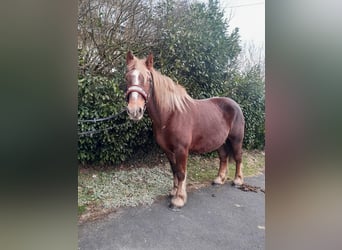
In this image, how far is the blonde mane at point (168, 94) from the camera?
1.34 m

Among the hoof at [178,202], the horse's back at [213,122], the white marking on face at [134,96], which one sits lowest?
the hoof at [178,202]

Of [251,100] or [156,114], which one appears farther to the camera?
[156,114]

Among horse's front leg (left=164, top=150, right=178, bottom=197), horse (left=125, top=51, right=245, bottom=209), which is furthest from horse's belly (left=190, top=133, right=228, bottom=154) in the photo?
horse's front leg (left=164, top=150, right=178, bottom=197)

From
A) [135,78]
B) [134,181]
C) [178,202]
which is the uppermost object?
[135,78]

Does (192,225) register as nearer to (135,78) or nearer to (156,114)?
(156,114)

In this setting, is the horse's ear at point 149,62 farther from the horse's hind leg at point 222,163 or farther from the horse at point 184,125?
the horse's hind leg at point 222,163

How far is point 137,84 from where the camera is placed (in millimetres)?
1284

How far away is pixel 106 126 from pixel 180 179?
52cm

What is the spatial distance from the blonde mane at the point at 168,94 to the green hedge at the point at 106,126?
0.14 m

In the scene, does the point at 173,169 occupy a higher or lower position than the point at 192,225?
higher

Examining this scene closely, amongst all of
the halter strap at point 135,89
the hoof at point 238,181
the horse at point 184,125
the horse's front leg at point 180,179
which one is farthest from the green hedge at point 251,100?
the halter strap at point 135,89

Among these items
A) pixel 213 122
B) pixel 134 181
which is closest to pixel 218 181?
pixel 213 122
